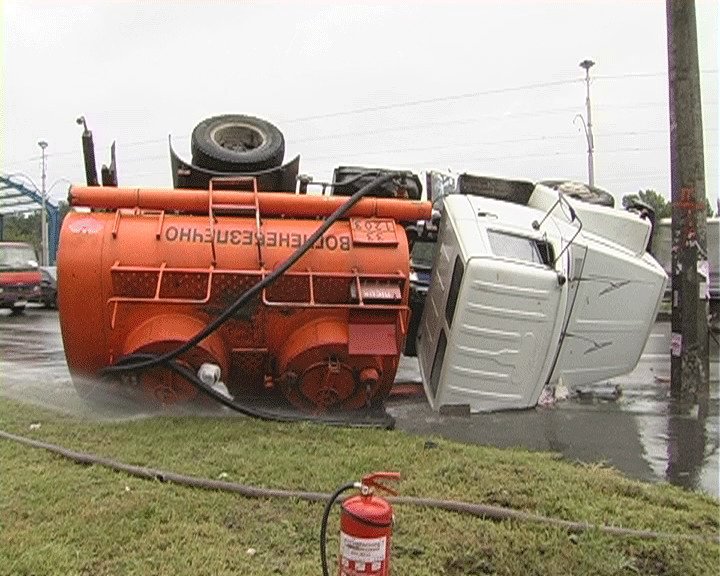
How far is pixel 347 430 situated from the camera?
17.9 ft

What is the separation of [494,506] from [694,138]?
5.42 metres

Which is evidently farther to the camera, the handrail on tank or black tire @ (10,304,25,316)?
black tire @ (10,304,25,316)

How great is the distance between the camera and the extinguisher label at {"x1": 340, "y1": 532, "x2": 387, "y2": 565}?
2.40m

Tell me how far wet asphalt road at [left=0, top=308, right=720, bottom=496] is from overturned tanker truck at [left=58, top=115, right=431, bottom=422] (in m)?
0.61

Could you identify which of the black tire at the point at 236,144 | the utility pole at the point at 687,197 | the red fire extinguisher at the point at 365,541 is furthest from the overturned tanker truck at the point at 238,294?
the red fire extinguisher at the point at 365,541

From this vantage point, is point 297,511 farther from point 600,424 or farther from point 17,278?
point 17,278

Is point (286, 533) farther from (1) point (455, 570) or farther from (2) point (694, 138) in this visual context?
(2) point (694, 138)

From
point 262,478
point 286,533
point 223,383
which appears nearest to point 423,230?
point 223,383

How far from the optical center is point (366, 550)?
7.88 feet

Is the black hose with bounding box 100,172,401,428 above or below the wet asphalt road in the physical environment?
above

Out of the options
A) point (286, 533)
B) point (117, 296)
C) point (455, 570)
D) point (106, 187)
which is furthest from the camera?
point (106, 187)

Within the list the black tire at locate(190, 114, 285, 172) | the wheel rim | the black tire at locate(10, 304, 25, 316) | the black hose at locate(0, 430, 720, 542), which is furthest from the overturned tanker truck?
the black tire at locate(10, 304, 25, 316)

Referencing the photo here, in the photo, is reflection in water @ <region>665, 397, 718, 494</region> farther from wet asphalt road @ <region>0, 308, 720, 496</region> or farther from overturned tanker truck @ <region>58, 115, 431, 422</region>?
overturned tanker truck @ <region>58, 115, 431, 422</region>

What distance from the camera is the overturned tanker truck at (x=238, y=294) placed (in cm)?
588
